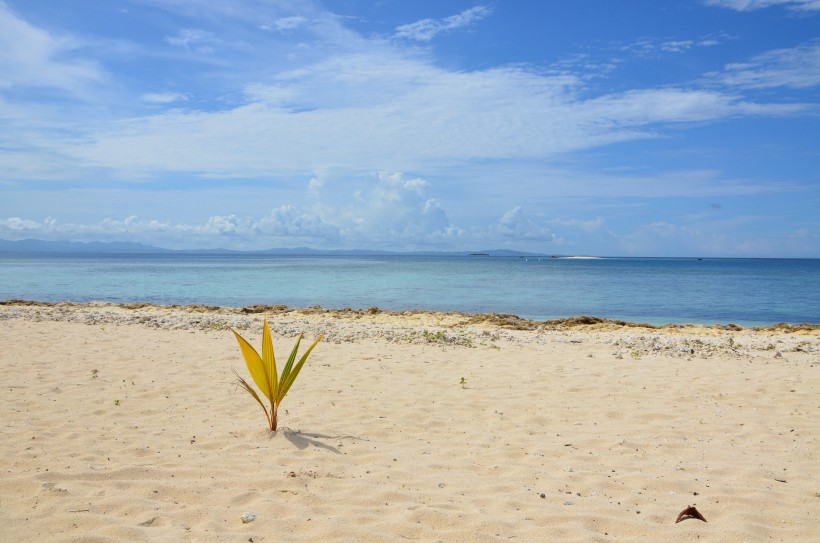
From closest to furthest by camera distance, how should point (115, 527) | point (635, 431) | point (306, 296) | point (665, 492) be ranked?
point (115, 527) → point (665, 492) → point (635, 431) → point (306, 296)

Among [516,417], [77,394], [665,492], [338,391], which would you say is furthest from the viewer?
[338,391]

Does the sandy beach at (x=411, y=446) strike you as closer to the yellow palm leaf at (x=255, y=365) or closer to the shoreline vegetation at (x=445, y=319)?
the yellow palm leaf at (x=255, y=365)

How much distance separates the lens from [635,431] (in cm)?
617

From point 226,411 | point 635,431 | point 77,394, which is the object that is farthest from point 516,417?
point 77,394

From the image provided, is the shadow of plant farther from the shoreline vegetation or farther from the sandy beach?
the shoreline vegetation

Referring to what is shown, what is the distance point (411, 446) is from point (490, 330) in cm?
937

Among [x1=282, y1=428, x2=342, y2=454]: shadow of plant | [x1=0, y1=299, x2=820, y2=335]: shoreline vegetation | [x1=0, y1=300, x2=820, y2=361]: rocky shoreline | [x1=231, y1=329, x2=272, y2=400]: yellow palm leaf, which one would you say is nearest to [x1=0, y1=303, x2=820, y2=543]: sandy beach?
[x1=282, y1=428, x2=342, y2=454]: shadow of plant

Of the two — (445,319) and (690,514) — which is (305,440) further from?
(445,319)

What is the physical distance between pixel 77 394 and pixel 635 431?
21.7 feet

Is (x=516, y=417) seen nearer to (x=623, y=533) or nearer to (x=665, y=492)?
(x=665, y=492)

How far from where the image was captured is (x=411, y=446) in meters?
5.67

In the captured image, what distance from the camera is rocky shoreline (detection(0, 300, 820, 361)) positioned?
1159 centimetres

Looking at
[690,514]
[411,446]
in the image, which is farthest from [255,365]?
[690,514]

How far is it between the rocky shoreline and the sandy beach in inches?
31.1
